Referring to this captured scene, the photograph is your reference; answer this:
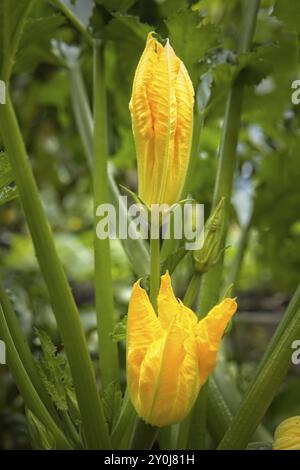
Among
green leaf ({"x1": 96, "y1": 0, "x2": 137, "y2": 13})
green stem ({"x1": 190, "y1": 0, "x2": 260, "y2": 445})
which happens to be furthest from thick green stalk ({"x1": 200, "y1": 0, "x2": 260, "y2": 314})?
green leaf ({"x1": 96, "y1": 0, "x2": 137, "y2": 13})

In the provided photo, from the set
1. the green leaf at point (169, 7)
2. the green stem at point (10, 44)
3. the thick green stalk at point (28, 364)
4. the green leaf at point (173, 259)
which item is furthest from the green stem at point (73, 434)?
the green leaf at point (169, 7)

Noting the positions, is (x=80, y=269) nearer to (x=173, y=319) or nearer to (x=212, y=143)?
(x=212, y=143)

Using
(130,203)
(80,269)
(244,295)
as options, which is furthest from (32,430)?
(244,295)

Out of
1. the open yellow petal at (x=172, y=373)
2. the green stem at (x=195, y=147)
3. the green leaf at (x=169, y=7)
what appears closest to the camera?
the open yellow petal at (x=172, y=373)

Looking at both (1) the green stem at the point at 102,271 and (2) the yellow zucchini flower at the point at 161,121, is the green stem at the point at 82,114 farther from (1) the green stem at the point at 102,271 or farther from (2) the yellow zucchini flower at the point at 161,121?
(2) the yellow zucchini flower at the point at 161,121

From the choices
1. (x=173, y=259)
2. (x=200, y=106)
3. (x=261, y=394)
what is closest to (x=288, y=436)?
(x=261, y=394)

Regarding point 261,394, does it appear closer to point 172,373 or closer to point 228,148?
point 172,373
